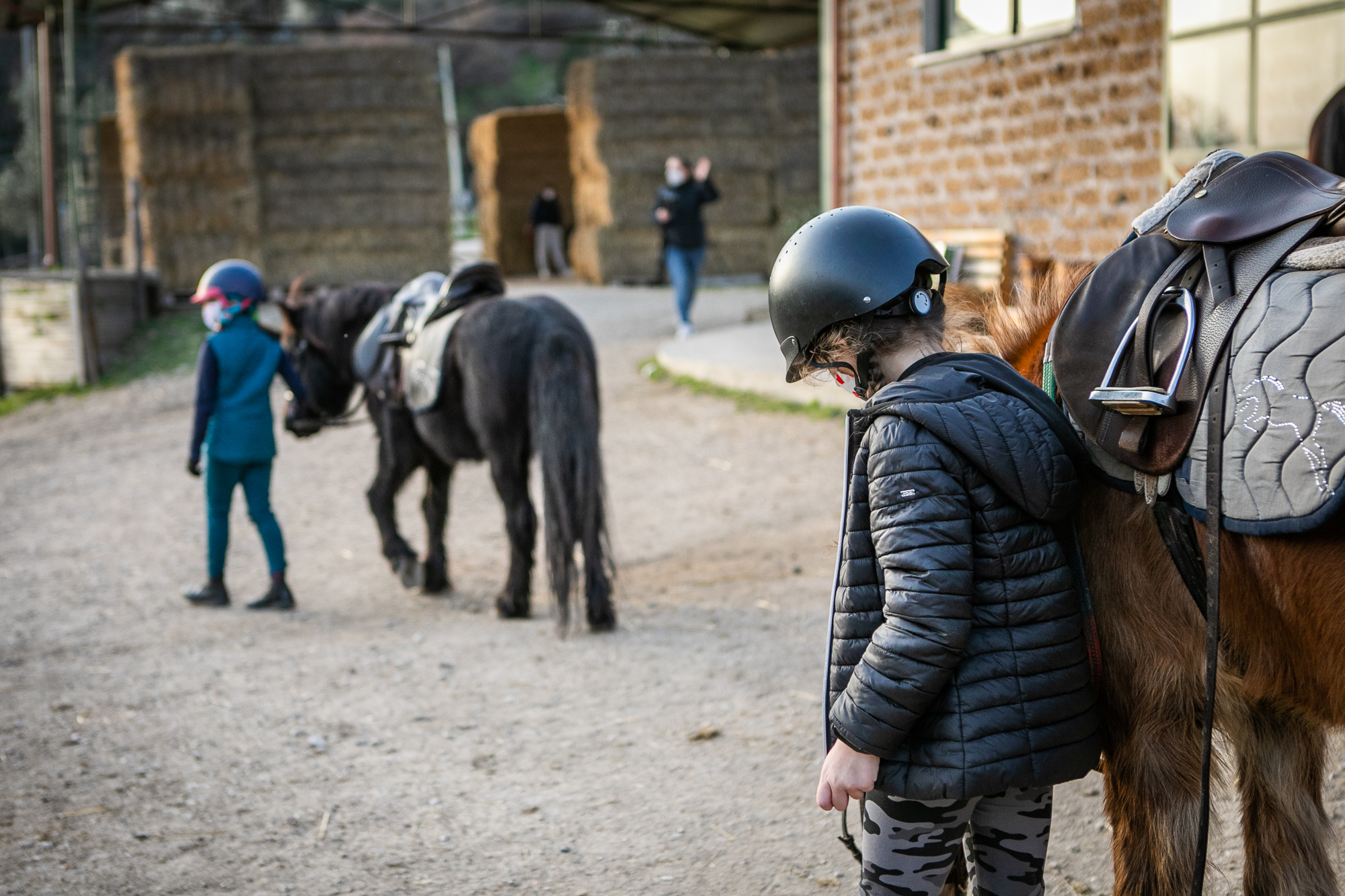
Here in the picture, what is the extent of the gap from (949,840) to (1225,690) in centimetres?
50

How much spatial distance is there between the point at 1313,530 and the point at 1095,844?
152cm

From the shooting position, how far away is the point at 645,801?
3213 millimetres

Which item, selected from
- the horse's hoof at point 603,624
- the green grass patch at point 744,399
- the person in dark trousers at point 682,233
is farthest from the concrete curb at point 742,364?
the horse's hoof at point 603,624

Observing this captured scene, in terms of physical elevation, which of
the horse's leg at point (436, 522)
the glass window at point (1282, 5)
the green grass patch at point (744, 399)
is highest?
the glass window at point (1282, 5)

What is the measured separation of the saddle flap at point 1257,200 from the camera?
1723mm

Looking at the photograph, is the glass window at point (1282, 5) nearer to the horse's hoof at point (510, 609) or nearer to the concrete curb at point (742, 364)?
the concrete curb at point (742, 364)

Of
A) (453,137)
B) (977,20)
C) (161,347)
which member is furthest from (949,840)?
(453,137)

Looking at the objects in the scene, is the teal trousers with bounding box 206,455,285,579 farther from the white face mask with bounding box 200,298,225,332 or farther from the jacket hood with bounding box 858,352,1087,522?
the jacket hood with bounding box 858,352,1087,522

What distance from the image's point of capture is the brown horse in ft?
5.35

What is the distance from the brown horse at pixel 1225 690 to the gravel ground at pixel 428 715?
740 millimetres

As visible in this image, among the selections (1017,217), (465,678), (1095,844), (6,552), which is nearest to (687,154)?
(1017,217)

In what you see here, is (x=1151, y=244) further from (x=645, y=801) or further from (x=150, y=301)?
(x=150, y=301)

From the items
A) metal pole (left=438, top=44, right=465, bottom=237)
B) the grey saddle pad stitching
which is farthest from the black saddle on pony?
metal pole (left=438, top=44, right=465, bottom=237)

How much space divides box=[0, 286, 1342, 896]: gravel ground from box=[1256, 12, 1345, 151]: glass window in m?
2.98
